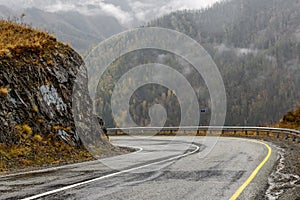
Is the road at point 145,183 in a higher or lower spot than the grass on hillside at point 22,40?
lower

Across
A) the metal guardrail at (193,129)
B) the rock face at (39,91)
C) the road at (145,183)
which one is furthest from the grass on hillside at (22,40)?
the metal guardrail at (193,129)

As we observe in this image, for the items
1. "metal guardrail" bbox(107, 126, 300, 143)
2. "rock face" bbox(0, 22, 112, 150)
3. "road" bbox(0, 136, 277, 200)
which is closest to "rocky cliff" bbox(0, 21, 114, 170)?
"rock face" bbox(0, 22, 112, 150)

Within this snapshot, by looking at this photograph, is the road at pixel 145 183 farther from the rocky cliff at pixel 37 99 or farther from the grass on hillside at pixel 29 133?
the rocky cliff at pixel 37 99

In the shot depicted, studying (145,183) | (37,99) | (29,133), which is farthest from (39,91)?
(145,183)

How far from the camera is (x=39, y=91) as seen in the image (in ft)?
50.3

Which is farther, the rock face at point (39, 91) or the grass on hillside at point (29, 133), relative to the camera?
the rock face at point (39, 91)

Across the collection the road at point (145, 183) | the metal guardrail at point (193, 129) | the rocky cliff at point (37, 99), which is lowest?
the metal guardrail at point (193, 129)

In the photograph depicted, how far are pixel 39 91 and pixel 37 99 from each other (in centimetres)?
47

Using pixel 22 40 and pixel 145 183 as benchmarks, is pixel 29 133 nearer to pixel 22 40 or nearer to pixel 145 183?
pixel 22 40

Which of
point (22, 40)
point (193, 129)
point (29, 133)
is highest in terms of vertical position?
point (22, 40)

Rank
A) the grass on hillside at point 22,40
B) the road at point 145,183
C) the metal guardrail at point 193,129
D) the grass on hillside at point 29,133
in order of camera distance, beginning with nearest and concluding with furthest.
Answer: the road at point 145,183 < the grass on hillside at point 29,133 < the grass on hillside at point 22,40 < the metal guardrail at point 193,129

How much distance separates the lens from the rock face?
45.0 ft

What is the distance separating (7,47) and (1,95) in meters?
2.99

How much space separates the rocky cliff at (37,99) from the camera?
42.8 ft
